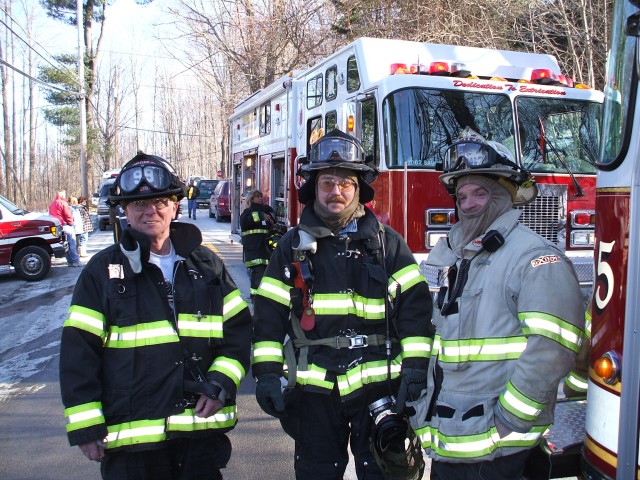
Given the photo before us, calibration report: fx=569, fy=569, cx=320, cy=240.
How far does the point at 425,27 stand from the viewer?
47.3 ft

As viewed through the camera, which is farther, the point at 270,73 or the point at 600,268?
the point at 270,73

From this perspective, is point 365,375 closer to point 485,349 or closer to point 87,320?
point 485,349

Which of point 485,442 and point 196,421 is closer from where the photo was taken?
point 485,442

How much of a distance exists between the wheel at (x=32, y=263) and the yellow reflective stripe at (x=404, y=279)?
10.4 metres

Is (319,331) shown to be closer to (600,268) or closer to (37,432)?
(600,268)

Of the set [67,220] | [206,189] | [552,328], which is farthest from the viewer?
[206,189]

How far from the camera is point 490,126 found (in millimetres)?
5922

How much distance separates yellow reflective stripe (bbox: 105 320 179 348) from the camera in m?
2.34

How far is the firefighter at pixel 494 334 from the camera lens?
2.04 metres

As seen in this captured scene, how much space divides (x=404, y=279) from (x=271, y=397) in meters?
0.82

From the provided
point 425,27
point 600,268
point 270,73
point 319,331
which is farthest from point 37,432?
point 270,73

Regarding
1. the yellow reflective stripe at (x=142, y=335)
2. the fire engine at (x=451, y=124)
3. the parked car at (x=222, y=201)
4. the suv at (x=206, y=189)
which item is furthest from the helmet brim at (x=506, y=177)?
the suv at (x=206, y=189)

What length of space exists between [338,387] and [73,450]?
2.63m

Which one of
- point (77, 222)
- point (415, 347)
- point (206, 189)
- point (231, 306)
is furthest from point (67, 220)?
point (206, 189)
